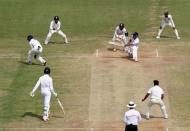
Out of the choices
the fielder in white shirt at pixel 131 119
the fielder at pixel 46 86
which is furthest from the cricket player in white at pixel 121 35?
the fielder in white shirt at pixel 131 119

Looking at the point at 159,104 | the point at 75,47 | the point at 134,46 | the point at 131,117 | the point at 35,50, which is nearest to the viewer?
the point at 131,117

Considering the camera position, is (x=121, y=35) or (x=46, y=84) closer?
(x=46, y=84)

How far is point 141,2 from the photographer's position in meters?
56.7

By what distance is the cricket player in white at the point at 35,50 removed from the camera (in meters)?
37.1

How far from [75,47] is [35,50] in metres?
6.04

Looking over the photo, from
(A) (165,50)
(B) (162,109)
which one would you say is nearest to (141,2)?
(A) (165,50)

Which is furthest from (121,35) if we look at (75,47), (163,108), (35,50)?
(163,108)

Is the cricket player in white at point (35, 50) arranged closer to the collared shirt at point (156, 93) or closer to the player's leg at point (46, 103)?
the player's leg at point (46, 103)

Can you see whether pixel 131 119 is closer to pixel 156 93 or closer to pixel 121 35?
pixel 156 93

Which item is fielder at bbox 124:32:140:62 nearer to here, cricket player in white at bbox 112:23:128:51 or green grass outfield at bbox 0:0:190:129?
green grass outfield at bbox 0:0:190:129

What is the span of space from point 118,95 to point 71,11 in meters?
22.1

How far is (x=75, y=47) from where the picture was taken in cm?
4275

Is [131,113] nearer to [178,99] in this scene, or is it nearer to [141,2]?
[178,99]

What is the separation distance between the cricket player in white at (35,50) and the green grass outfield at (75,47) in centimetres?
55
